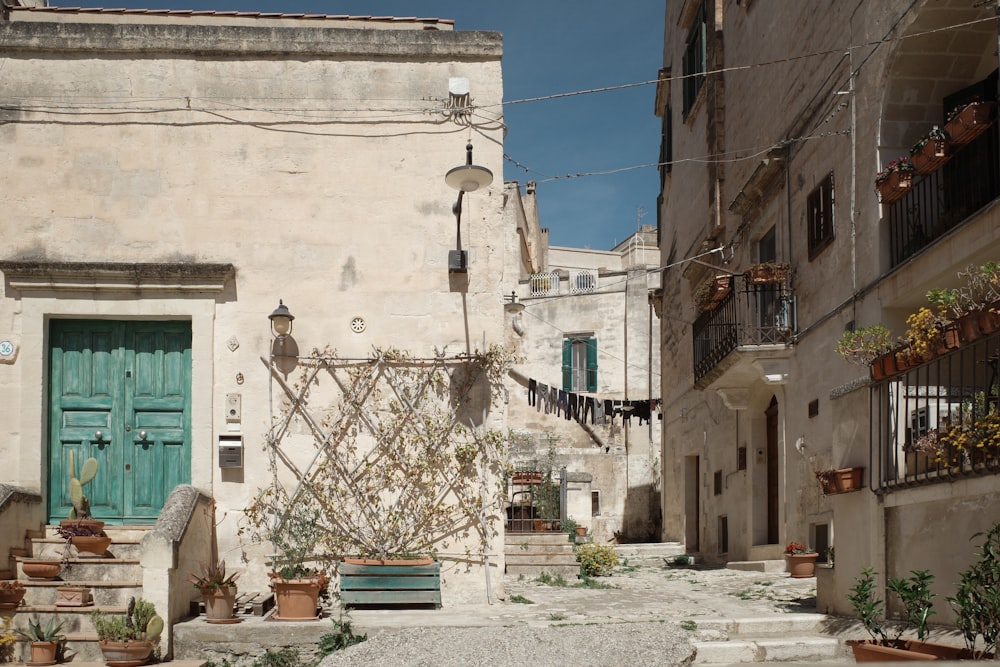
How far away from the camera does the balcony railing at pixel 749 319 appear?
47.2ft

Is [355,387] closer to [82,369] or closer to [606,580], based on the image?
[82,369]

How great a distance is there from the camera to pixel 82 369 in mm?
10367

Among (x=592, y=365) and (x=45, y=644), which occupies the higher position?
(x=592, y=365)

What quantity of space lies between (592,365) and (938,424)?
78.1 feet

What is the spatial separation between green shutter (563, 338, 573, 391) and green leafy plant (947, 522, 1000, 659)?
2559cm

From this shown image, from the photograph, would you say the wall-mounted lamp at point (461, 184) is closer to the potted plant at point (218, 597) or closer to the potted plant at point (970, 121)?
the potted plant at point (218, 597)

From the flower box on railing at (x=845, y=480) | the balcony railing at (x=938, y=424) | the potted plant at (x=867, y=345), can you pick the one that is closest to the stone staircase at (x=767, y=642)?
the flower box on railing at (x=845, y=480)

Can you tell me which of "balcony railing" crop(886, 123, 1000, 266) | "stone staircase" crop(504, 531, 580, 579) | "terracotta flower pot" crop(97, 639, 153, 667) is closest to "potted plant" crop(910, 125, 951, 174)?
"balcony railing" crop(886, 123, 1000, 266)

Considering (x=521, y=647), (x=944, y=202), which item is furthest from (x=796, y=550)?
(x=521, y=647)

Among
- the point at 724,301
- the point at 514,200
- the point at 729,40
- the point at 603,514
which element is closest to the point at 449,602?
the point at 724,301

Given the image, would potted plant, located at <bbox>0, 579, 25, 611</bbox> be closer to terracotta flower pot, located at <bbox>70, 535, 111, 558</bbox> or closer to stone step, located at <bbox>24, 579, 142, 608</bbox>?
stone step, located at <bbox>24, 579, 142, 608</bbox>

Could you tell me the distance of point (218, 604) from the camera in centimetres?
877

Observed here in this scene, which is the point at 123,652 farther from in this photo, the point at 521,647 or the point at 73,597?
the point at 521,647

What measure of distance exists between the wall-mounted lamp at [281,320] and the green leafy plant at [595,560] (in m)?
5.80
